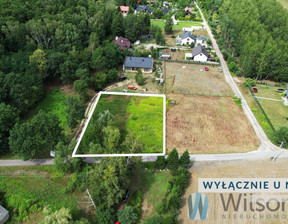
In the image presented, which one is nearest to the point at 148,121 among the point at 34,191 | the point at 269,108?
the point at 34,191

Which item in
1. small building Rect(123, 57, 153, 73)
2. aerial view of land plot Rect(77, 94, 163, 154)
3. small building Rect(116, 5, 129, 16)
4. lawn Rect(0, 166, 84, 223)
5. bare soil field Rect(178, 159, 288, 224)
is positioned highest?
aerial view of land plot Rect(77, 94, 163, 154)

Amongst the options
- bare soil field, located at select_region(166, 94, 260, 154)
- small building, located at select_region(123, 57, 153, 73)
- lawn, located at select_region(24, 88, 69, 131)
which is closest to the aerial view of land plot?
bare soil field, located at select_region(166, 94, 260, 154)

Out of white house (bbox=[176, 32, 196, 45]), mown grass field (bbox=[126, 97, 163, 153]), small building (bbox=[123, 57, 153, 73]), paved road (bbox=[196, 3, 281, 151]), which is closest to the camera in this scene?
mown grass field (bbox=[126, 97, 163, 153])

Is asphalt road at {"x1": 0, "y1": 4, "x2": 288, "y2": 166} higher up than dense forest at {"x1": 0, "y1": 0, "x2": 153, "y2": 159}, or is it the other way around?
dense forest at {"x1": 0, "y1": 0, "x2": 153, "y2": 159}

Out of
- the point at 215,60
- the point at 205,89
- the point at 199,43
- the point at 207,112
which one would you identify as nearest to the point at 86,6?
the point at 199,43

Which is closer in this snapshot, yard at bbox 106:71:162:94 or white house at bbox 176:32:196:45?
yard at bbox 106:71:162:94

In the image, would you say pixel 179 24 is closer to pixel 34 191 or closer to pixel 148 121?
pixel 34 191

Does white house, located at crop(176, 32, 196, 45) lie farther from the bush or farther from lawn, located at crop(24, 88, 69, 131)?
lawn, located at crop(24, 88, 69, 131)
